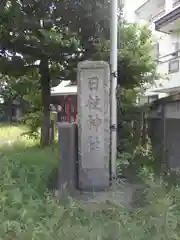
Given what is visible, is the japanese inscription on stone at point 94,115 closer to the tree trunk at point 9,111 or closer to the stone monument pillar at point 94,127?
the stone monument pillar at point 94,127

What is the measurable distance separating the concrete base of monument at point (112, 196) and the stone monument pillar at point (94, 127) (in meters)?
0.19

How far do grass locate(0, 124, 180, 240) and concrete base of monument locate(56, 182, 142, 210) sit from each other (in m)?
0.22

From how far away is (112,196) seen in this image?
6.23m

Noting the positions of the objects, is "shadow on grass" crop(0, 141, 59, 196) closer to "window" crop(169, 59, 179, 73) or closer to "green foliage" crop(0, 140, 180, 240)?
"green foliage" crop(0, 140, 180, 240)

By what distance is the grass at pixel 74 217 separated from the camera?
4250 millimetres

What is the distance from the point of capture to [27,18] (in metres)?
9.36

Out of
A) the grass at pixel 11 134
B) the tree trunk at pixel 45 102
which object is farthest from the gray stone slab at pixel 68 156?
the grass at pixel 11 134

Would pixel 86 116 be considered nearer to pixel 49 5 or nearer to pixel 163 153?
pixel 163 153

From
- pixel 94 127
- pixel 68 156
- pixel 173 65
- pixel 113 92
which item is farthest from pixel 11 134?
pixel 94 127

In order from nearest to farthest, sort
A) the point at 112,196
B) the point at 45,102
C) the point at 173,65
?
the point at 112,196, the point at 45,102, the point at 173,65

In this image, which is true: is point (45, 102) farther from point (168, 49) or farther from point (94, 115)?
point (168, 49)

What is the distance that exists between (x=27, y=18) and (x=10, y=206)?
553 cm

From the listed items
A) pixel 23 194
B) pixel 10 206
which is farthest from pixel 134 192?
pixel 10 206

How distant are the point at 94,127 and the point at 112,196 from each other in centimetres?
135
